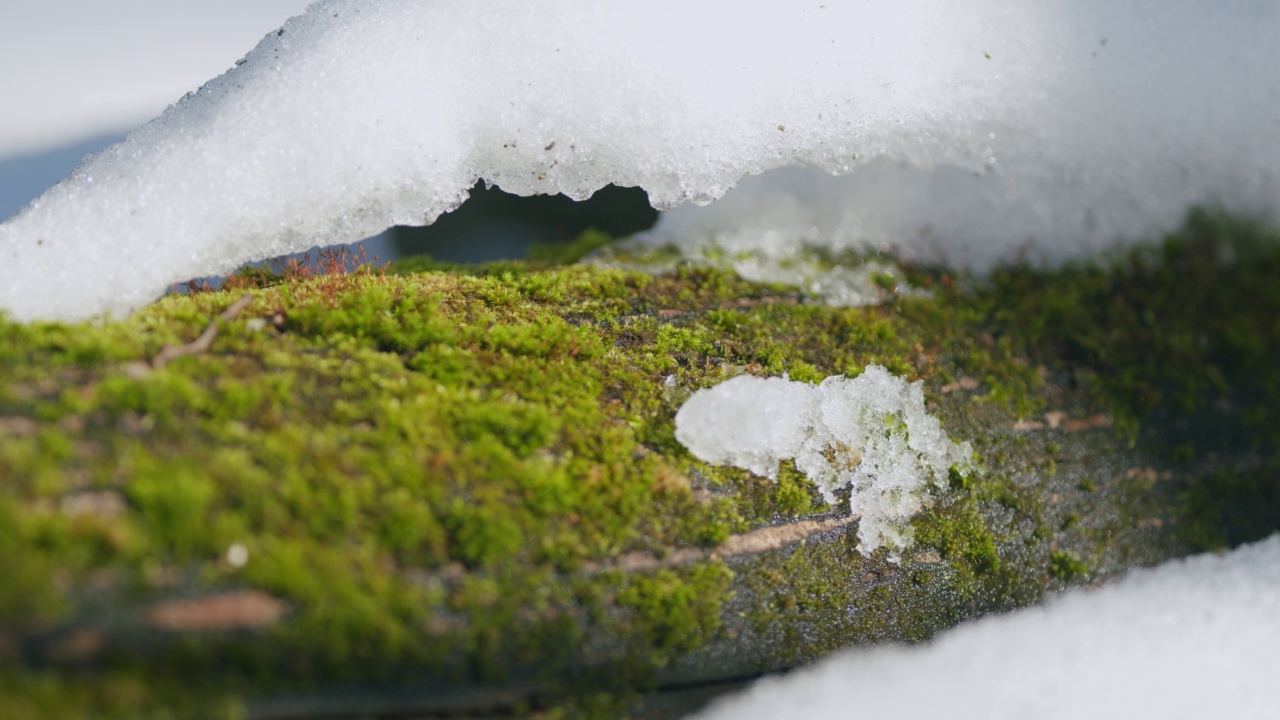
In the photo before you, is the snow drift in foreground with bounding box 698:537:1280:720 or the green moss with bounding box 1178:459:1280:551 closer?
the snow drift in foreground with bounding box 698:537:1280:720

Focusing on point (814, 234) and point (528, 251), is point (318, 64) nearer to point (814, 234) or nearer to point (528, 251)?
point (528, 251)

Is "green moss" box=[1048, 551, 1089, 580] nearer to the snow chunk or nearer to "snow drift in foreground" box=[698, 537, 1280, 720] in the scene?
"snow drift in foreground" box=[698, 537, 1280, 720]

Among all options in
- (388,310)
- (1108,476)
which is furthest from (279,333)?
(1108,476)

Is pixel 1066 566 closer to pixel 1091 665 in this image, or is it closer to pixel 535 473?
pixel 1091 665

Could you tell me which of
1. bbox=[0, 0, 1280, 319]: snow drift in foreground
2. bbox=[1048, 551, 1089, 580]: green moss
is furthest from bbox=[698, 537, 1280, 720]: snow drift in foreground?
bbox=[0, 0, 1280, 319]: snow drift in foreground

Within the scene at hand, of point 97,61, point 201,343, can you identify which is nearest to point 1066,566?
point 201,343
